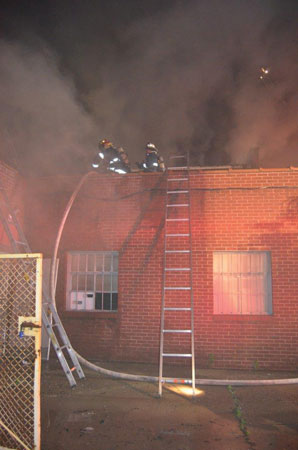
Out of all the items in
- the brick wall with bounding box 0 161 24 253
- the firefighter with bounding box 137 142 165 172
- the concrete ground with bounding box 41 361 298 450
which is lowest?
the concrete ground with bounding box 41 361 298 450

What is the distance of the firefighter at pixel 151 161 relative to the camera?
7488 millimetres

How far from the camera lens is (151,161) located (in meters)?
7.52

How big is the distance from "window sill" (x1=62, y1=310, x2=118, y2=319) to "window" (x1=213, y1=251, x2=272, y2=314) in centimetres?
207

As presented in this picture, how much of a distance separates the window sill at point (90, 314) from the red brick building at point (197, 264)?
0.02m

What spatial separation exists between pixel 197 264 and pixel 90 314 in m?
2.39

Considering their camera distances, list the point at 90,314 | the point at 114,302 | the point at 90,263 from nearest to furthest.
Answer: the point at 90,314 < the point at 114,302 < the point at 90,263

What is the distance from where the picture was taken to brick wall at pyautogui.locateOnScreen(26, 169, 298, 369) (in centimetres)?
675

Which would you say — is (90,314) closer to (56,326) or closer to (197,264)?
(56,326)

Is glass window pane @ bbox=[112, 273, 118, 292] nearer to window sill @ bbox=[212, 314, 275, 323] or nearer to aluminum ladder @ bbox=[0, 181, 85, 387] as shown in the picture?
aluminum ladder @ bbox=[0, 181, 85, 387]

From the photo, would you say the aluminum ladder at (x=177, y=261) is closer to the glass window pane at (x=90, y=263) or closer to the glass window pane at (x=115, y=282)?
the glass window pane at (x=115, y=282)

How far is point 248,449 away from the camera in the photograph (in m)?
3.66

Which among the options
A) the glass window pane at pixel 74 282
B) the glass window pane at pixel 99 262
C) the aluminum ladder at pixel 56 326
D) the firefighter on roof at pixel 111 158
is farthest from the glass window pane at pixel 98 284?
the firefighter on roof at pixel 111 158

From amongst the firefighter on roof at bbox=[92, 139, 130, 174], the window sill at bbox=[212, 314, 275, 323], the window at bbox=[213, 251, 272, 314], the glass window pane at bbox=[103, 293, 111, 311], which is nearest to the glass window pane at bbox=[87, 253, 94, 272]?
the glass window pane at bbox=[103, 293, 111, 311]

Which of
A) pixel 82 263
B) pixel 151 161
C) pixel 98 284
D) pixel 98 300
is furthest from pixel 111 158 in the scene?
pixel 98 300
